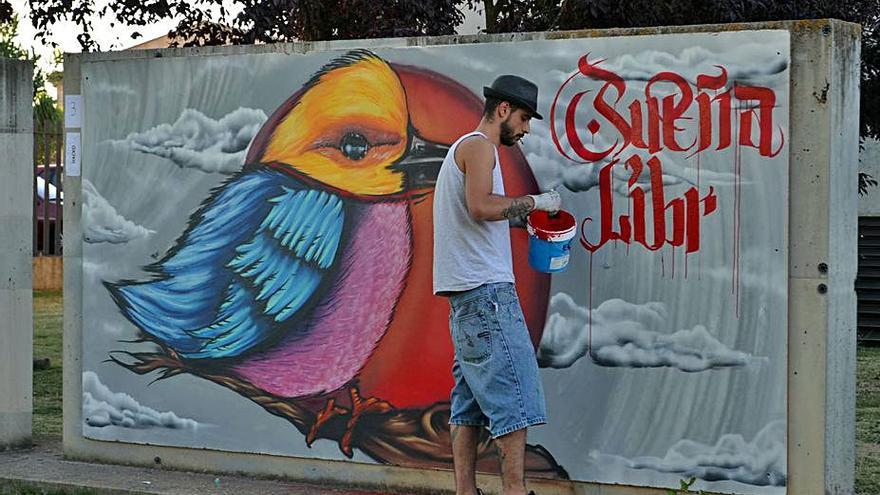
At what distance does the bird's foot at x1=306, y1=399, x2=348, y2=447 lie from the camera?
6820mm

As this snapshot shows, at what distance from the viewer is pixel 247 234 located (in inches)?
276

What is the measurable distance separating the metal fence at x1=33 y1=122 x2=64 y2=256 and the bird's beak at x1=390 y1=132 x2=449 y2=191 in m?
12.0

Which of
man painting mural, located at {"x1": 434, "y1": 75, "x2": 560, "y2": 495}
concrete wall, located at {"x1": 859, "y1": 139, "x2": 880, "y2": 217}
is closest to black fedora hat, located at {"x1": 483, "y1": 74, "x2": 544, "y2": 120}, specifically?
man painting mural, located at {"x1": 434, "y1": 75, "x2": 560, "y2": 495}

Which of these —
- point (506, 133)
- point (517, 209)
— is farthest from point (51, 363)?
point (517, 209)

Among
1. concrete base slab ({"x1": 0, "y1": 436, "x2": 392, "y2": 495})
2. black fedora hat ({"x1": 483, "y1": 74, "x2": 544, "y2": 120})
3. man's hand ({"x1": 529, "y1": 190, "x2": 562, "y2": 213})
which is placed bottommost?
concrete base slab ({"x1": 0, "y1": 436, "x2": 392, "y2": 495})

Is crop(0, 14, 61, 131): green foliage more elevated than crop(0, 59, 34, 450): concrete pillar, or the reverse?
crop(0, 14, 61, 131): green foliage

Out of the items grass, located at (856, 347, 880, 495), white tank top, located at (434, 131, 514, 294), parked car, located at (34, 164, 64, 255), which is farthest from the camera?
parked car, located at (34, 164, 64, 255)

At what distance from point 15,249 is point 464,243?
3239 millimetres

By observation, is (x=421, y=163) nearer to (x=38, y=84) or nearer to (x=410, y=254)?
(x=410, y=254)

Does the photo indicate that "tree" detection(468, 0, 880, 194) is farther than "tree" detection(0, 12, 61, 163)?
No

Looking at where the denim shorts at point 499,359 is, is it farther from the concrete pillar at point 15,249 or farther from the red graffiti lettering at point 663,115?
the concrete pillar at point 15,249

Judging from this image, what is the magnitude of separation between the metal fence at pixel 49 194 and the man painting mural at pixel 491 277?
12.8 m

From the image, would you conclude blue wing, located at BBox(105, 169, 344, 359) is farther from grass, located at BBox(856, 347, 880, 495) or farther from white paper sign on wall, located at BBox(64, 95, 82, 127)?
grass, located at BBox(856, 347, 880, 495)

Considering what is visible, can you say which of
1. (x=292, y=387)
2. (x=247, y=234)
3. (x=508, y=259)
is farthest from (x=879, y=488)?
(x=247, y=234)
